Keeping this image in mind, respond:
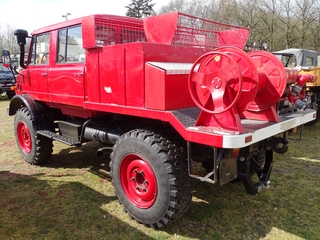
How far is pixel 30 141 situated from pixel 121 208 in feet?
7.98

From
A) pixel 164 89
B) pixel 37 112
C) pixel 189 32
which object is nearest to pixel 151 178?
pixel 164 89

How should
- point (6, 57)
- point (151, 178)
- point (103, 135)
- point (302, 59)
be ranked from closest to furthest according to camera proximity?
point (151, 178), point (103, 135), point (6, 57), point (302, 59)

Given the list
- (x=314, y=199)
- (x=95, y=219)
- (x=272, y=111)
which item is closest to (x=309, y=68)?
(x=314, y=199)

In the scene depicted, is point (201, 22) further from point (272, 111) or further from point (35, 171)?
point (35, 171)

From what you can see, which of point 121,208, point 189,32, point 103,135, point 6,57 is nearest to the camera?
point 121,208

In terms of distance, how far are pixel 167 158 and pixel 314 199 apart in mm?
2312

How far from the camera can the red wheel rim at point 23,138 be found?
5.20m

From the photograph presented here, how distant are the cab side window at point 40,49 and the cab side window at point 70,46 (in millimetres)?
416

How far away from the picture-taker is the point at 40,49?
4980mm

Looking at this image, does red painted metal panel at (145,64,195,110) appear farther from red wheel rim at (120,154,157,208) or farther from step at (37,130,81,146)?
step at (37,130,81,146)

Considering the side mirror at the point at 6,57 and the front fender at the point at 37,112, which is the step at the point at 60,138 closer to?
the front fender at the point at 37,112

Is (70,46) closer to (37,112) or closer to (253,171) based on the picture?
(37,112)

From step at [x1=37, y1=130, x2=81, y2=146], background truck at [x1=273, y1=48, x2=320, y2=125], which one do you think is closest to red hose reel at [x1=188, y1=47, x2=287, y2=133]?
step at [x1=37, y1=130, x2=81, y2=146]

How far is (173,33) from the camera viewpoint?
10.7ft
